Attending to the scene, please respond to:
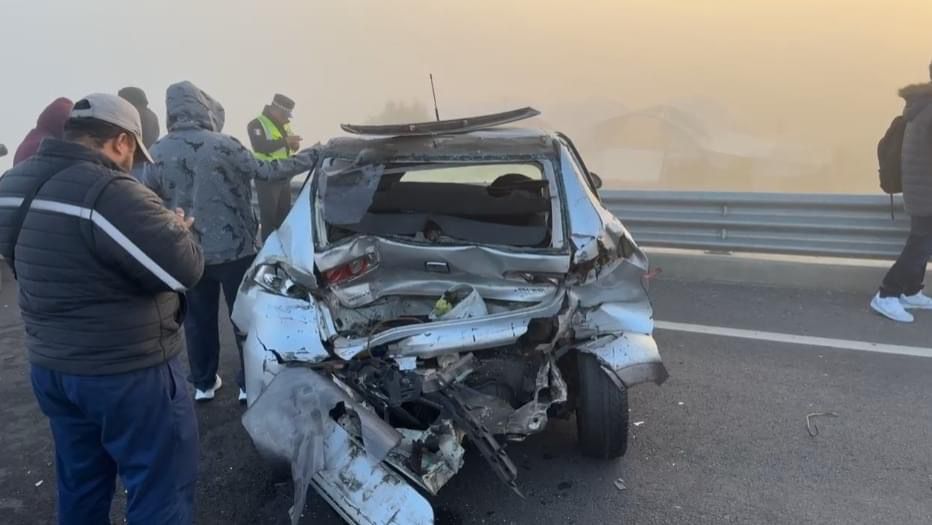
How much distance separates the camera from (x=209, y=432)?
3.60 metres

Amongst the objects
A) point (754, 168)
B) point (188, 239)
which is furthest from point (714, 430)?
point (754, 168)

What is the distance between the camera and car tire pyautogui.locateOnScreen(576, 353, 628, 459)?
2.94 m

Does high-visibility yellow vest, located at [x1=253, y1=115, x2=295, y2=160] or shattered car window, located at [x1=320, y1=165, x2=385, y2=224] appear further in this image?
high-visibility yellow vest, located at [x1=253, y1=115, x2=295, y2=160]

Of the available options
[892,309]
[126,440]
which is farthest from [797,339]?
[126,440]

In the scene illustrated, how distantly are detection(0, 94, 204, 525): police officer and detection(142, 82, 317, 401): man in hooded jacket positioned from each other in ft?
4.25

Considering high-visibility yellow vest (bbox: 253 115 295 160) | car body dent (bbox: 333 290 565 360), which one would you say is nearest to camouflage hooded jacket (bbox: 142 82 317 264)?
car body dent (bbox: 333 290 565 360)

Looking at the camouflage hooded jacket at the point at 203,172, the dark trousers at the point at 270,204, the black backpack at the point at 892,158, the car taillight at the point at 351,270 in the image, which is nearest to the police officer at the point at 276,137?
the dark trousers at the point at 270,204

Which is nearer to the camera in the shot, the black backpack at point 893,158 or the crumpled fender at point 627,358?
the crumpled fender at point 627,358

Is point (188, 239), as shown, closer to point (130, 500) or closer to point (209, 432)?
point (130, 500)

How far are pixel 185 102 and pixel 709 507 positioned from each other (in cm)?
336

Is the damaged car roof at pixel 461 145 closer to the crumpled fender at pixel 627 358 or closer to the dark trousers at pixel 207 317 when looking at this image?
the dark trousers at pixel 207 317

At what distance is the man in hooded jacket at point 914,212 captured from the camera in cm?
472

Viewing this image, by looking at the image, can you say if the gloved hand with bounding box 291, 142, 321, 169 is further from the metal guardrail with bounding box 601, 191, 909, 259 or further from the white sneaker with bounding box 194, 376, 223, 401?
the metal guardrail with bounding box 601, 191, 909, 259

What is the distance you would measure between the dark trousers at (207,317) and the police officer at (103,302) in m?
1.47
